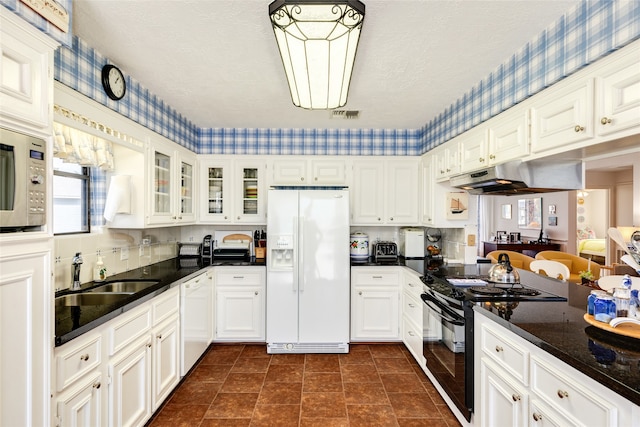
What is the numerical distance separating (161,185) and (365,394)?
8.02 ft

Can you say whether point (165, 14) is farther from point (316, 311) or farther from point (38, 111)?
point (316, 311)

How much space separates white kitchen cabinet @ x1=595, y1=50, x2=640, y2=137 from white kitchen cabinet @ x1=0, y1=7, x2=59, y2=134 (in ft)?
7.34

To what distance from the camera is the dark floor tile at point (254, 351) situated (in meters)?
3.27

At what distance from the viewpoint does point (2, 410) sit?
1081 millimetres

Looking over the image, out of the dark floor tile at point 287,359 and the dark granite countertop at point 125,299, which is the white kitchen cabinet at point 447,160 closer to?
the dark granite countertop at point 125,299

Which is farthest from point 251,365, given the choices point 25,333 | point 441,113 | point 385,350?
point 441,113

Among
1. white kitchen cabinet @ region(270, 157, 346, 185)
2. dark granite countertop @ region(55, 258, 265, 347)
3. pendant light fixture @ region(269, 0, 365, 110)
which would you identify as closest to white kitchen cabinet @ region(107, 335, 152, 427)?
dark granite countertop @ region(55, 258, 265, 347)

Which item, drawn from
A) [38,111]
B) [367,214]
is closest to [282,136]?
[367,214]

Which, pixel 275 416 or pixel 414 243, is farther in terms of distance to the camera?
pixel 414 243

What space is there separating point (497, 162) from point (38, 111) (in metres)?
2.44

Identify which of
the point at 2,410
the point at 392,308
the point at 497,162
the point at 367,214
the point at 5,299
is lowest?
the point at 392,308

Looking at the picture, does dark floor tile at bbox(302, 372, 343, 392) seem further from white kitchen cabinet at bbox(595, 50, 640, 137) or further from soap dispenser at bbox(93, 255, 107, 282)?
white kitchen cabinet at bbox(595, 50, 640, 137)

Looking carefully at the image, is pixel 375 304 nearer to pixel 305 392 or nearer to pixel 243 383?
pixel 305 392

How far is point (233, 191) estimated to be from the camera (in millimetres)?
3703
